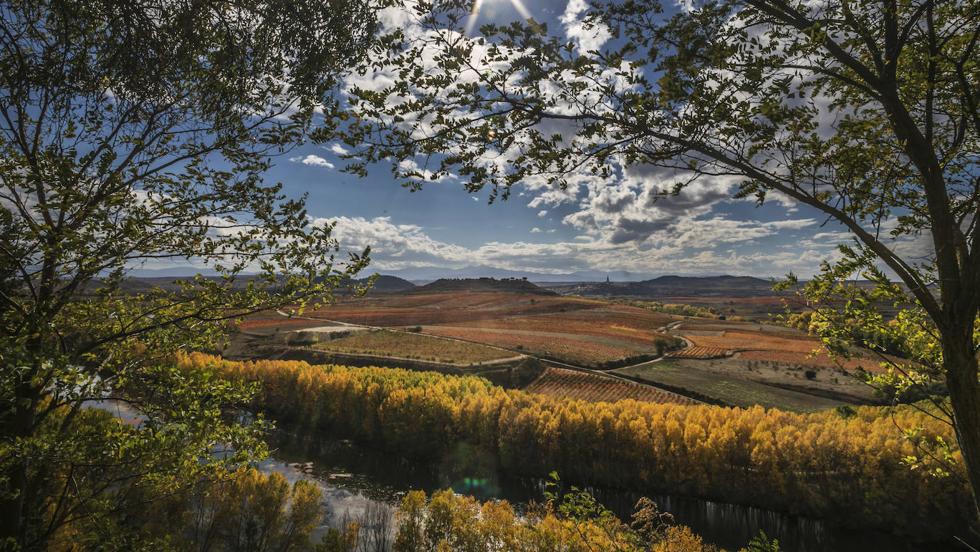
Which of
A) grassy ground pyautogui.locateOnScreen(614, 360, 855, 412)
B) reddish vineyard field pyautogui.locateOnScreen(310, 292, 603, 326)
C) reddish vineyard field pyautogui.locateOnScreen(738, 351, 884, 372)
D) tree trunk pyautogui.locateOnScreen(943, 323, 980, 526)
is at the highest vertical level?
tree trunk pyautogui.locateOnScreen(943, 323, 980, 526)

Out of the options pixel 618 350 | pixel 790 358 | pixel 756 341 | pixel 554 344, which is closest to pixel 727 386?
pixel 618 350

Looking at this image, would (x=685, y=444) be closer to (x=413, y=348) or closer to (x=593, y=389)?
(x=593, y=389)

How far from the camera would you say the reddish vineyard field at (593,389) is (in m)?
61.9

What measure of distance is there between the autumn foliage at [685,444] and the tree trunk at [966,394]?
2618 cm

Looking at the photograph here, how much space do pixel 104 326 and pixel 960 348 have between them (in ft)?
44.3

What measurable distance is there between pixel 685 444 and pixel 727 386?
38.9 metres

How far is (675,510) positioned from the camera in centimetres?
3531

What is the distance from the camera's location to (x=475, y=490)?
39062 mm

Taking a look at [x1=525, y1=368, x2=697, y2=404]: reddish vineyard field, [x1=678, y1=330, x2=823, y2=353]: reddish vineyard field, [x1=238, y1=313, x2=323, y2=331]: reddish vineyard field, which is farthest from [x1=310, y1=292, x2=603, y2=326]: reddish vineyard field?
[x1=525, y1=368, x2=697, y2=404]: reddish vineyard field

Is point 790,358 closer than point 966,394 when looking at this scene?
No

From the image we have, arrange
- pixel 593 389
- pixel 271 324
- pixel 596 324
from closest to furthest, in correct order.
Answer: pixel 593 389, pixel 271 324, pixel 596 324

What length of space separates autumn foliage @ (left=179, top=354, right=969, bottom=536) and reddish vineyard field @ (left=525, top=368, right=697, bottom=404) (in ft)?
51.9

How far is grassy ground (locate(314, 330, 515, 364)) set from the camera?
269ft

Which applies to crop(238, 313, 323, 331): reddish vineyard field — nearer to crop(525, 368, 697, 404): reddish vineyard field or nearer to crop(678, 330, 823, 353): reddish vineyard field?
crop(525, 368, 697, 404): reddish vineyard field
